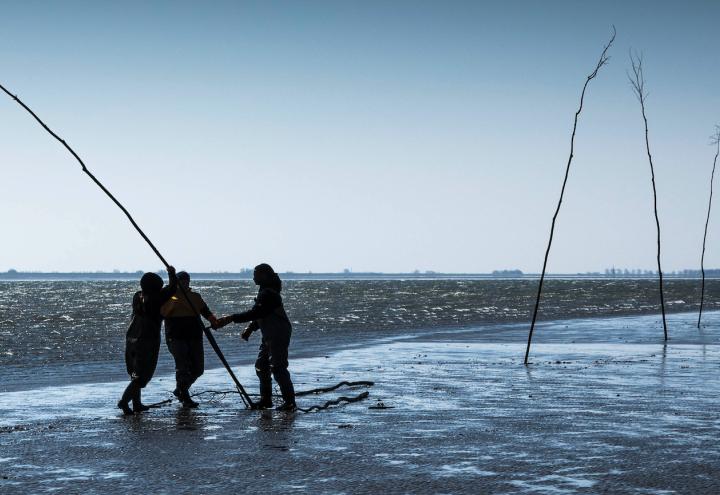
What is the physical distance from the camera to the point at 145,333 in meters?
11.1

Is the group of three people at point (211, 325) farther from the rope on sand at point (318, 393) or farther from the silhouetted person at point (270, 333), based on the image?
the rope on sand at point (318, 393)

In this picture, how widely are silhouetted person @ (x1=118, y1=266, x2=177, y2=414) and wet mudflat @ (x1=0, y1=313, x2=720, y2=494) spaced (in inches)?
20.5

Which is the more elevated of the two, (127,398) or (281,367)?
(281,367)

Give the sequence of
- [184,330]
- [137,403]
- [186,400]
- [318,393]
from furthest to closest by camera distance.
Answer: [318,393], [184,330], [186,400], [137,403]

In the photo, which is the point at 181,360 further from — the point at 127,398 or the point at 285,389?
the point at 285,389

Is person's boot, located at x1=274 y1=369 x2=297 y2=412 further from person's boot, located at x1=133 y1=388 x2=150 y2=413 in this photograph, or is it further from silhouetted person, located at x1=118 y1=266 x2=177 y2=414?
person's boot, located at x1=133 y1=388 x2=150 y2=413

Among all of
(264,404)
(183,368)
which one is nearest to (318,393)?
(264,404)

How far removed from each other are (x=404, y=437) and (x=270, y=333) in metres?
2.76

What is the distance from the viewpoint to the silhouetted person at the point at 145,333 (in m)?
11.0

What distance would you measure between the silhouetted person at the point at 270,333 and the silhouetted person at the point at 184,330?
0.93 meters

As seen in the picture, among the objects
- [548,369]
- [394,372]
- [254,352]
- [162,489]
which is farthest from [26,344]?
[162,489]

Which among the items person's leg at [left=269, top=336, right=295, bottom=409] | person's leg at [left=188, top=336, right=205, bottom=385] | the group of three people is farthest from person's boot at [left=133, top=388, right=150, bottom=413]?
person's leg at [left=269, top=336, right=295, bottom=409]

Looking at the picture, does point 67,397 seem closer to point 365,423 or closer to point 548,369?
point 365,423

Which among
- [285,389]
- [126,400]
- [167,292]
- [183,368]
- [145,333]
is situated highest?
[167,292]
